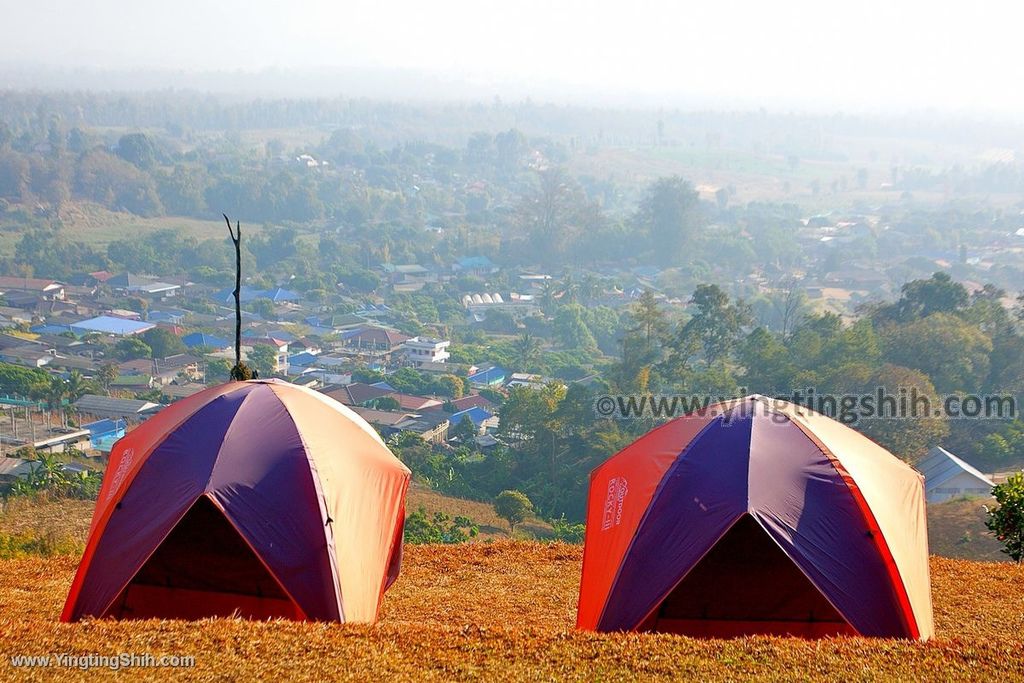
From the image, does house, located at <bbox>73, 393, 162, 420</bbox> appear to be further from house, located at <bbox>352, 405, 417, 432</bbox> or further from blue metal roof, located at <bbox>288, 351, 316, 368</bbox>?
blue metal roof, located at <bbox>288, 351, 316, 368</bbox>

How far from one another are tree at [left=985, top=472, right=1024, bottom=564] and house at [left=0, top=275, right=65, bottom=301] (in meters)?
49.0

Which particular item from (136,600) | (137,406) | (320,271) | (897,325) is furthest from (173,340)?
(136,600)

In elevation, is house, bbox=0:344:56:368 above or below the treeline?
below

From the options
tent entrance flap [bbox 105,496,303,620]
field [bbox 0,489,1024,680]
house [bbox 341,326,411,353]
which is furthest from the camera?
house [bbox 341,326,411,353]

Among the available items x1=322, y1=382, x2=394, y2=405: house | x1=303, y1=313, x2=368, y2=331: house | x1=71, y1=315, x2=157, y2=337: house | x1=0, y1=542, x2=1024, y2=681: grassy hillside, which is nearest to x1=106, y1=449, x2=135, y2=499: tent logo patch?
x1=0, y1=542, x2=1024, y2=681: grassy hillside

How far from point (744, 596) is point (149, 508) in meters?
3.81

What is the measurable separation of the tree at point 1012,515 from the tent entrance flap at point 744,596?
8.53 ft

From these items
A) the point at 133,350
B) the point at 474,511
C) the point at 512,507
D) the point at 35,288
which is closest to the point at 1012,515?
the point at 512,507

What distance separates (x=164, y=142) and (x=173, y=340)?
7832 centimetres

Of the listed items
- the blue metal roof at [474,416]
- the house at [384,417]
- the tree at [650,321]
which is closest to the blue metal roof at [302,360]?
the house at [384,417]

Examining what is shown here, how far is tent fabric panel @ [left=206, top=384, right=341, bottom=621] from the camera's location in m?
6.57

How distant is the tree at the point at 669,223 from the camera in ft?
231

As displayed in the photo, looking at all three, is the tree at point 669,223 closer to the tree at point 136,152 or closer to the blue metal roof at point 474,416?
the blue metal roof at point 474,416

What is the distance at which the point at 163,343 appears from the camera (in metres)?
39.7
